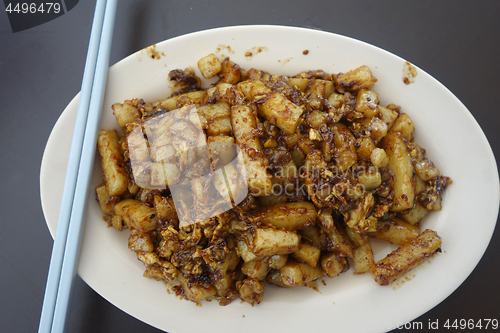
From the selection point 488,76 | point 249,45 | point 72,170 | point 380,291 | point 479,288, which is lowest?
point 479,288

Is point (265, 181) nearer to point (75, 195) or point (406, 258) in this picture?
point (406, 258)

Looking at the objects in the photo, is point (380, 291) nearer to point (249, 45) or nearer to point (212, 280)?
point (212, 280)

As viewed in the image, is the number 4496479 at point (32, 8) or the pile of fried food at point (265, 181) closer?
the pile of fried food at point (265, 181)

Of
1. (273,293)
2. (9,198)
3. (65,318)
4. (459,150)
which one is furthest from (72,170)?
(459,150)

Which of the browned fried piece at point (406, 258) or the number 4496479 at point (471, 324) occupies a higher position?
the browned fried piece at point (406, 258)

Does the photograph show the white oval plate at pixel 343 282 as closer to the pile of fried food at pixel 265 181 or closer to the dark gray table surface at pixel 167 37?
the pile of fried food at pixel 265 181

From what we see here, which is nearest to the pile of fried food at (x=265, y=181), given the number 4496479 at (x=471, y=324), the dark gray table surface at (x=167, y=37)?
the dark gray table surface at (x=167, y=37)

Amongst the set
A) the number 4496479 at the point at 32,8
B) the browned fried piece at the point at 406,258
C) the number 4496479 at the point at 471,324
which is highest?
the number 4496479 at the point at 32,8
